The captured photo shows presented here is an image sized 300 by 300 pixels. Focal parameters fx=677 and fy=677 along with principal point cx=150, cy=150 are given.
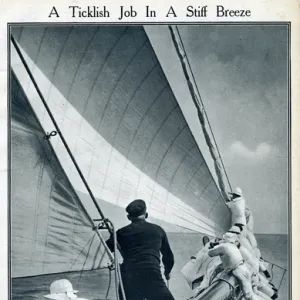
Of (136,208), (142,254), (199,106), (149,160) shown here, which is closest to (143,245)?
(142,254)

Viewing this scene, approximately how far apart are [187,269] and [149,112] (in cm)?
60

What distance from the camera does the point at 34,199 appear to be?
2.48m

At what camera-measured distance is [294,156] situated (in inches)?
99.0

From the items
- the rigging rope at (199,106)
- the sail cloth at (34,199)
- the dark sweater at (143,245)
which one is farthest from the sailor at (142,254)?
the rigging rope at (199,106)

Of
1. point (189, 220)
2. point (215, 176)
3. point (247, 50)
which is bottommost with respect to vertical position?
point (189, 220)

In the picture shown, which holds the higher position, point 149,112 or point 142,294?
point 149,112

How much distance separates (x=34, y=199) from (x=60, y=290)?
0.34 meters

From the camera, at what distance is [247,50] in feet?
8.32

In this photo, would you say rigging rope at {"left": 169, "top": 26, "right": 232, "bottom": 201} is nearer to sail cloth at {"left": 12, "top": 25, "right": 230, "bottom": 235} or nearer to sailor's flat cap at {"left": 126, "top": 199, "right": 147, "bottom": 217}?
sail cloth at {"left": 12, "top": 25, "right": 230, "bottom": 235}

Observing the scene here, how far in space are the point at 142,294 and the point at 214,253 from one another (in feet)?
1.01

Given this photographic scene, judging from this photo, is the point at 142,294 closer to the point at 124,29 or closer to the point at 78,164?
the point at 78,164

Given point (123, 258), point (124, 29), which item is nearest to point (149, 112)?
point (124, 29)

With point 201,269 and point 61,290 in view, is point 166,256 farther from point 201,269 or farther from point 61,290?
point 61,290

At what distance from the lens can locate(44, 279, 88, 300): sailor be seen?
7.96 feet
